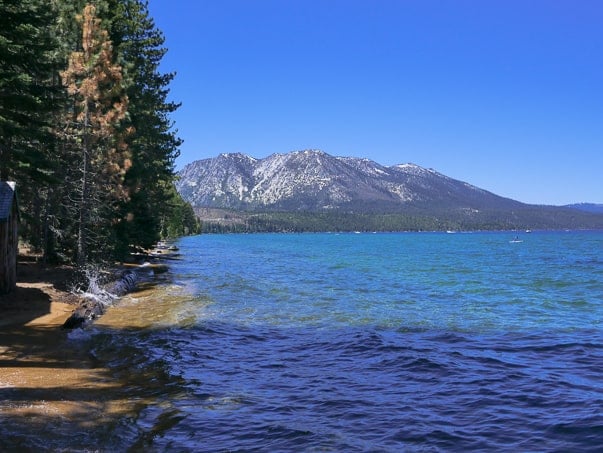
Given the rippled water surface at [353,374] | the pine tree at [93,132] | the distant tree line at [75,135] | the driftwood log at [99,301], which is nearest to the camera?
the rippled water surface at [353,374]

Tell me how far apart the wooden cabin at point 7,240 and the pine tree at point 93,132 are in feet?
12.8

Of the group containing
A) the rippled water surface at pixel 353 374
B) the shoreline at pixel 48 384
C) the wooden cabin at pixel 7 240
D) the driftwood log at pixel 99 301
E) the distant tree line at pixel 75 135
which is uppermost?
the distant tree line at pixel 75 135

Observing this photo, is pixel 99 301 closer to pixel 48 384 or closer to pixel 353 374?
pixel 48 384

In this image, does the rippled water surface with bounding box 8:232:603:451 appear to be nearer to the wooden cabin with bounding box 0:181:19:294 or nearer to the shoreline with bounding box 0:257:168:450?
the shoreline with bounding box 0:257:168:450

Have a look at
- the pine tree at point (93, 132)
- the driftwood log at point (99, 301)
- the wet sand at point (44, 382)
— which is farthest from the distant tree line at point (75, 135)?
the wet sand at point (44, 382)

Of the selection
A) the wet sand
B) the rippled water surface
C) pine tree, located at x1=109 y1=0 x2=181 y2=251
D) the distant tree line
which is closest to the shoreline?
the wet sand

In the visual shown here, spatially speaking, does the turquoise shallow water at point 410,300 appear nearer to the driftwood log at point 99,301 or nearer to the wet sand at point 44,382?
the driftwood log at point 99,301

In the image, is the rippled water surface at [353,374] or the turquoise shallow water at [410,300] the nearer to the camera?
the rippled water surface at [353,374]

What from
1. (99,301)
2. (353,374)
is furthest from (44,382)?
(99,301)

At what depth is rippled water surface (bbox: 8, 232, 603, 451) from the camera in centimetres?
885

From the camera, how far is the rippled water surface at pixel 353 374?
885cm

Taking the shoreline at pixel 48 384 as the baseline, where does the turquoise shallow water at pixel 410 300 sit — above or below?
below

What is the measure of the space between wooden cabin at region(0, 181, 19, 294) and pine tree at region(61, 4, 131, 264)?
12.8 feet

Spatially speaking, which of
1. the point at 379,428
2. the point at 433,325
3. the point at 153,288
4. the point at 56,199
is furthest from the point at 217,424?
the point at 56,199
